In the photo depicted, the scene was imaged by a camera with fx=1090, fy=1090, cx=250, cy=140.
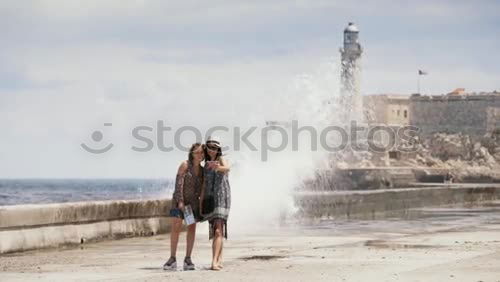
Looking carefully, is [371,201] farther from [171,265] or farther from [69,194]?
[69,194]

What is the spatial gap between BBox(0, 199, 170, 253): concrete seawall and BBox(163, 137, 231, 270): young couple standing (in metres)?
2.78

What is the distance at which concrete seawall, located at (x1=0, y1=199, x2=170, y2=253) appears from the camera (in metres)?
12.1

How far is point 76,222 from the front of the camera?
1322 centimetres

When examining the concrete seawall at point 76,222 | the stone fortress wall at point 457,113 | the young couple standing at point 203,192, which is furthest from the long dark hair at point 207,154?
the stone fortress wall at point 457,113

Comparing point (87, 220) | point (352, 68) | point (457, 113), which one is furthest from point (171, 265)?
point (457, 113)

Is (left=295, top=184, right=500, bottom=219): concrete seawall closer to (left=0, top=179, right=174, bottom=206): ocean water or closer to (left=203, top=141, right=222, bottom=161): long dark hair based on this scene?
(left=0, top=179, right=174, bottom=206): ocean water

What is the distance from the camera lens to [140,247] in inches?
502

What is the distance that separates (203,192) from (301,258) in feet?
4.78

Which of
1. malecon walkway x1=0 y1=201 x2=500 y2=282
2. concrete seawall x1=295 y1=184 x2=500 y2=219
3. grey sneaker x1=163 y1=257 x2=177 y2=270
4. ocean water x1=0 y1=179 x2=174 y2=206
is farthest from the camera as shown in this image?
ocean water x1=0 y1=179 x2=174 y2=206

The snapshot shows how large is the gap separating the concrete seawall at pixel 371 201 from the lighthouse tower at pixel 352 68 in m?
89.6

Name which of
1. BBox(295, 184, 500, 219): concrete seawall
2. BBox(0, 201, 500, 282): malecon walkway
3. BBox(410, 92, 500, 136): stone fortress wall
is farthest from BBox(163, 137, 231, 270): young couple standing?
BBox(410, 92, 500, 136): stone fortress wall

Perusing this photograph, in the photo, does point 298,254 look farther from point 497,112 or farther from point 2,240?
point 497,112

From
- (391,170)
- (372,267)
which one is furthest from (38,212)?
(391,170)

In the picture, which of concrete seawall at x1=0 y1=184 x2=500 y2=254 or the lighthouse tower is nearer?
concrete seawall at x1=0 y1=184 x2=500 y2=254
